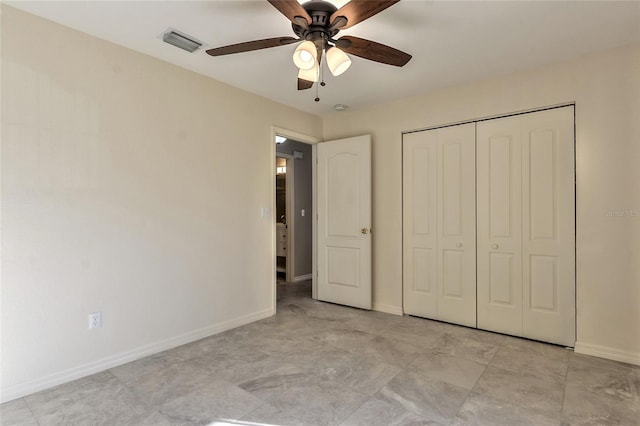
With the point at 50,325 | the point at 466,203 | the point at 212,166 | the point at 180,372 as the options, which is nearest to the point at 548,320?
the point at 466,203

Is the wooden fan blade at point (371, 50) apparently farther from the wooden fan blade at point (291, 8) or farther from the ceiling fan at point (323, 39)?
the wooden fan blade at point (291, 8)

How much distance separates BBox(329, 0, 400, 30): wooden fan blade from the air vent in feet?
4.13

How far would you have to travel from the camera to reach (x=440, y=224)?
363 cm

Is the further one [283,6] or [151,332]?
[151,332]

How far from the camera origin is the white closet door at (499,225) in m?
3.17

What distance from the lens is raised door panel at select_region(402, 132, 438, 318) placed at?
369cm

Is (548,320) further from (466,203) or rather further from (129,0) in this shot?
(129,0)

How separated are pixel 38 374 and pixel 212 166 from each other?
202 cm

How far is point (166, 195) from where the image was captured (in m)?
2.93

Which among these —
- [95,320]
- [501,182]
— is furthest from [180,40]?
[501,182]

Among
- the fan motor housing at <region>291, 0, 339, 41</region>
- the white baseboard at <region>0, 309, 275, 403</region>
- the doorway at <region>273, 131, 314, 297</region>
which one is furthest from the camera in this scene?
the doorway at <region>273, 131, 314, 297</region>

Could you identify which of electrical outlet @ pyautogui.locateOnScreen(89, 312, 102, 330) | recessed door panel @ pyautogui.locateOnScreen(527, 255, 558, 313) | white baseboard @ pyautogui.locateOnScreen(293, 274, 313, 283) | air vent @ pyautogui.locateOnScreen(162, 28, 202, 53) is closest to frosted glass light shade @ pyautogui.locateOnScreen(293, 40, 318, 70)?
air vent @ pyautogui.locateOnScreen(162, 28, 202, 53)

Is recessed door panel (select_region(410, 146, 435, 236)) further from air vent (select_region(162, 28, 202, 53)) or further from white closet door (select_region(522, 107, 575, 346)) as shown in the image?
air vent (select_region(162, 28, 202, 53))

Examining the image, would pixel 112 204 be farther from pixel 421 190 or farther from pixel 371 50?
pixel 421 190
